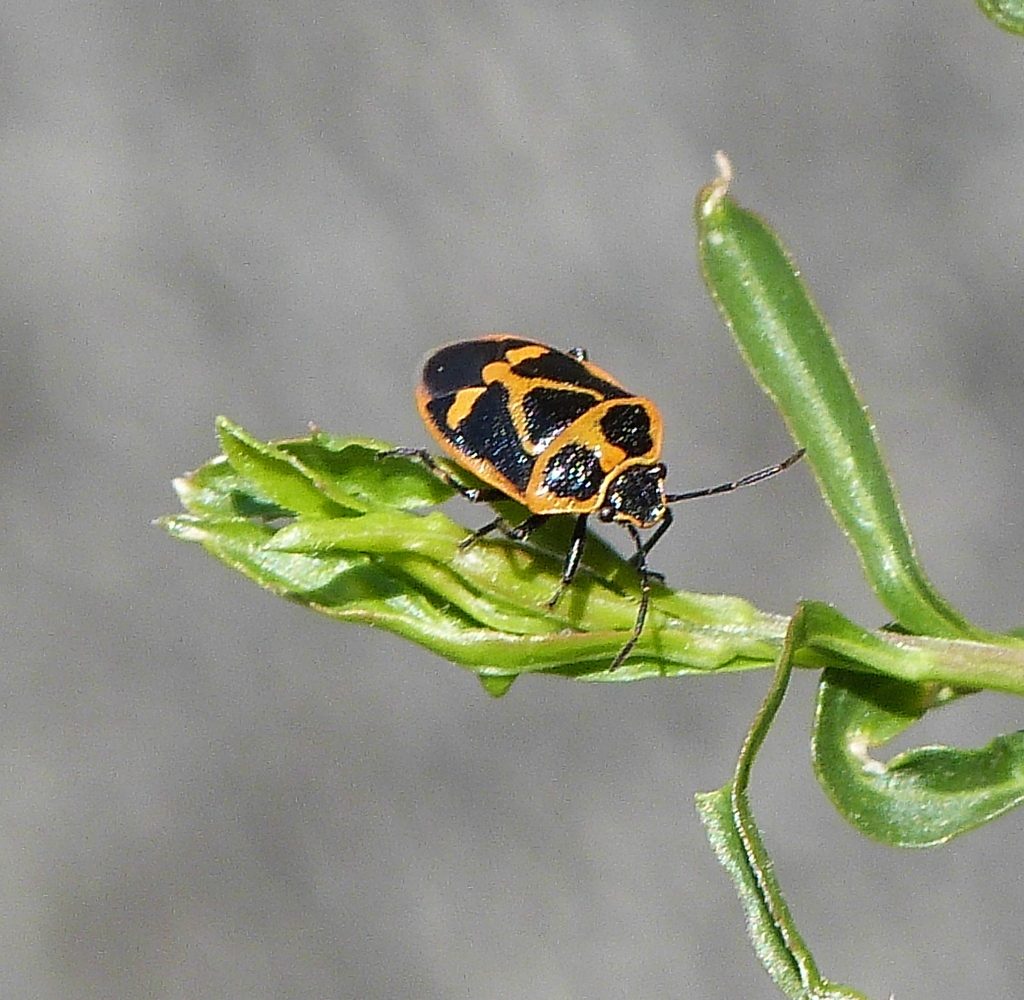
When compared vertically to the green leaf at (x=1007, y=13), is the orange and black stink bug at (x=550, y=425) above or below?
below

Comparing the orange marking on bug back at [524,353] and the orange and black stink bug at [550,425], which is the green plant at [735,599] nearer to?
the orange and black stink bug at [550,425]

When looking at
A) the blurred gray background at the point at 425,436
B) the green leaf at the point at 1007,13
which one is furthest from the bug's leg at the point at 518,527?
the blurred gray background at the point at 425,436

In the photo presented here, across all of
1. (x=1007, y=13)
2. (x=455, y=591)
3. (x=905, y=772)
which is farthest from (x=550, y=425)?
(x=1007, y=13)

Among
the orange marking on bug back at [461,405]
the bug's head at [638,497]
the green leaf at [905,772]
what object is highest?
the orange marking on bug back at [461,405]

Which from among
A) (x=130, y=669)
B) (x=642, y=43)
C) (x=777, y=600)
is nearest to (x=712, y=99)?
(x=642, y=43)

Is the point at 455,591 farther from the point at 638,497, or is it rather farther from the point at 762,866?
the point at 638,497

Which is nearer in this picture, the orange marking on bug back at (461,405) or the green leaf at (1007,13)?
the green leaf at (1007,13)

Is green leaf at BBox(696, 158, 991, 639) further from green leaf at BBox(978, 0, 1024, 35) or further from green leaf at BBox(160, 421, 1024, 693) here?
green leaf at BBox(978, 0, 1024, 35)
